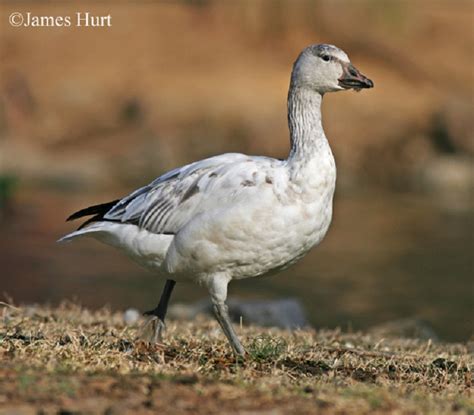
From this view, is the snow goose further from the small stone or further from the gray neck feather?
the small stone

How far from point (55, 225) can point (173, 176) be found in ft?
42.3

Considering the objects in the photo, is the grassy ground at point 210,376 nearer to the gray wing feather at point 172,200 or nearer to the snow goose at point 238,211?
the snow goose at point 238,211

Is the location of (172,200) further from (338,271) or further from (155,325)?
(338,271)

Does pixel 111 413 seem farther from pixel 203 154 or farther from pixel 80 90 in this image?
pixel 80 90

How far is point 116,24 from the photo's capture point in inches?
1203

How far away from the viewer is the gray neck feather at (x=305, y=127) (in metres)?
6.48

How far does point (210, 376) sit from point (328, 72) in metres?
2.19

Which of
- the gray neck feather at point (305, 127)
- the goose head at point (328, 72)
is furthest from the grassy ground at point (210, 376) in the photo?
the goose head at point (328, 72)

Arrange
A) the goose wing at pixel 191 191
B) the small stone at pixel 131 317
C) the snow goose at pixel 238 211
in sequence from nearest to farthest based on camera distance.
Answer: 1. the snow goose at pixel 238 211
2. the goose wing at pixel 191 191
3. the small stone at pixel 131 317

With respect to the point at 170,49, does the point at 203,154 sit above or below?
below

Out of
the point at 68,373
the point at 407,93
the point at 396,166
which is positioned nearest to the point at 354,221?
the point at 396,166

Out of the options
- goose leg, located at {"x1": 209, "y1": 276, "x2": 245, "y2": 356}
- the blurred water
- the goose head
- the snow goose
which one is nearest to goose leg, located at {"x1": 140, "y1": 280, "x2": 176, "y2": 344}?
the snow goose

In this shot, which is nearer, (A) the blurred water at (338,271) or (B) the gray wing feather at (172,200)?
(B) the gray wing feather at (172,200)

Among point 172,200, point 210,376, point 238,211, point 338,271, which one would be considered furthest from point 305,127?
point 338,271
